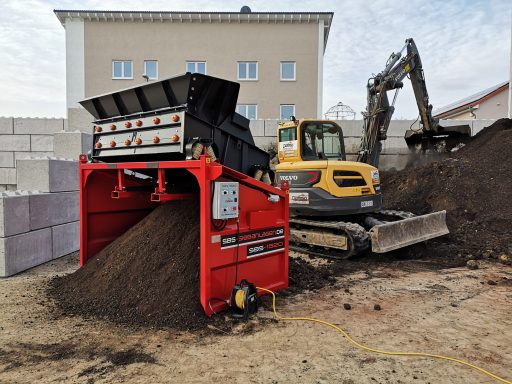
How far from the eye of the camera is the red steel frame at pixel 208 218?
4078 mm

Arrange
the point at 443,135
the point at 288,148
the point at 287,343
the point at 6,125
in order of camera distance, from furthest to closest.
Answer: the point at 443,135
the point at 6,125
the point at 288,148
the point at 287,343

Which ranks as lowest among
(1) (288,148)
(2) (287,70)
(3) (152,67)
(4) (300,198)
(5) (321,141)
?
(4) (300,198)

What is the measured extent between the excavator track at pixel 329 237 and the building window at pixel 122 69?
18295 mm

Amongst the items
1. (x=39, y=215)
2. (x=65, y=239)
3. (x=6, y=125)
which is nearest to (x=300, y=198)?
(x=65, y=239)

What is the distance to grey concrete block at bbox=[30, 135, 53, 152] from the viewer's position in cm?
1092

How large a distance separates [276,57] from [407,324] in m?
20.6

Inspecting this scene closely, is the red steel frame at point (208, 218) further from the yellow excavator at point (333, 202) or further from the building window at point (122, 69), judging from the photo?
the building window at point (122, 69)

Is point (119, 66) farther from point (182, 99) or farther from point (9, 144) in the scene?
point (182, 99)

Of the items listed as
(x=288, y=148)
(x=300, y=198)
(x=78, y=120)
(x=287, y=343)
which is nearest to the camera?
(x=287, y=343)

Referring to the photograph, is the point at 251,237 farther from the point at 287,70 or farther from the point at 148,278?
the point at 287,70

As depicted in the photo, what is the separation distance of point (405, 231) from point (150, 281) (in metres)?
4.59

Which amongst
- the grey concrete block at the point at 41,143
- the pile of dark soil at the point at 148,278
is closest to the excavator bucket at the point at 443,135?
the pile of dark soil at the point at 148,278

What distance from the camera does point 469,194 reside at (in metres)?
9.18

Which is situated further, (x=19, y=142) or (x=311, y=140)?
(x=19, y=142)
